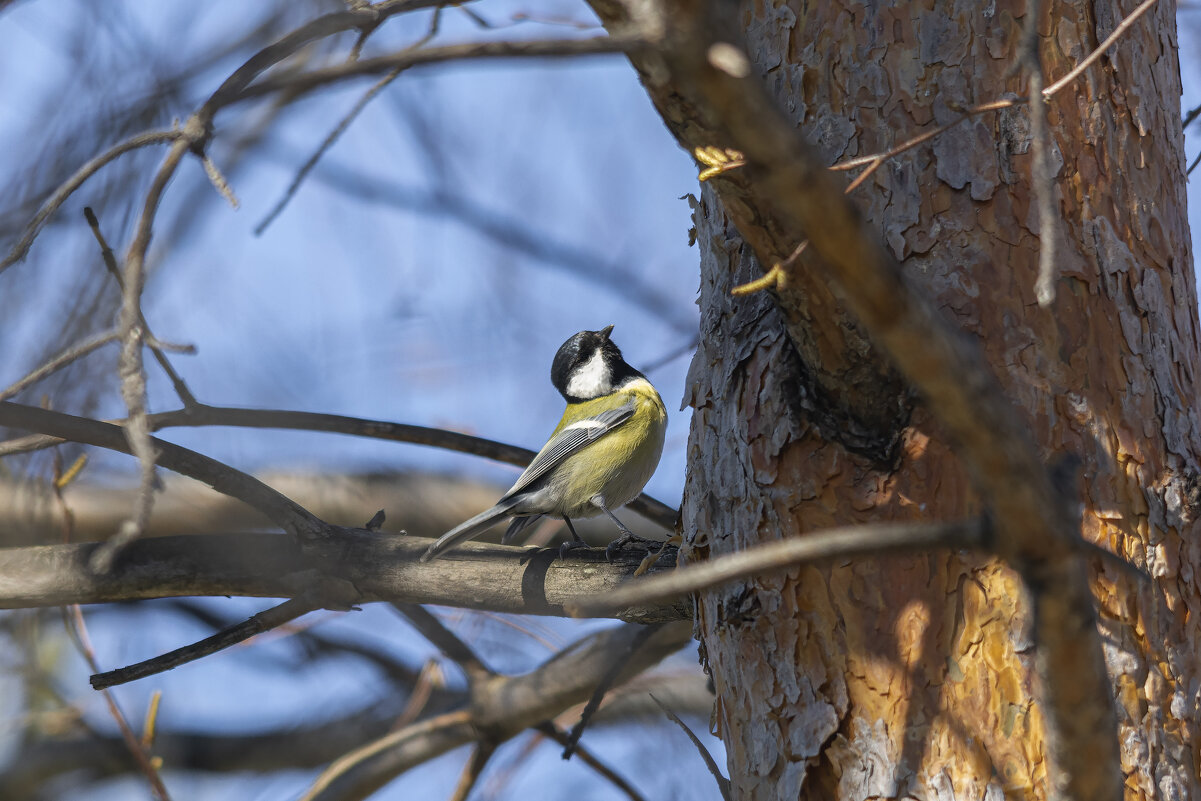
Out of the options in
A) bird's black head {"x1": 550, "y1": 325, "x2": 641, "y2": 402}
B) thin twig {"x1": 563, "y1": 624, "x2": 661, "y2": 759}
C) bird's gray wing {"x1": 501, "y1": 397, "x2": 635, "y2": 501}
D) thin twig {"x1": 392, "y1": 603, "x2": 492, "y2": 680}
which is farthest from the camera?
bird's black head {"x1": 550, "y1": 325, "x2": 641, "y2": 402}

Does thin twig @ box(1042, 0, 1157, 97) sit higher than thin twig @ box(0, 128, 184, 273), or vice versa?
thin twig @ box(1042, 0, 1157, 97)

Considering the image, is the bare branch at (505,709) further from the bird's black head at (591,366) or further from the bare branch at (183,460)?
the bird's black head at (591,366)

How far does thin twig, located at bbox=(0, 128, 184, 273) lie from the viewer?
52.8 inches

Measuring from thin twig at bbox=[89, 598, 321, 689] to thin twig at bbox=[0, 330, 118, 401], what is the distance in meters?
0.80

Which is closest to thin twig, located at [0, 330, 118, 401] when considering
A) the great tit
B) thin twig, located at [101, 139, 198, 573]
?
thin twig, located at [101, 139, 198, 573]

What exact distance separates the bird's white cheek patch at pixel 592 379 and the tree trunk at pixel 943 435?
3.24m

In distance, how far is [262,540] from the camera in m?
2.43

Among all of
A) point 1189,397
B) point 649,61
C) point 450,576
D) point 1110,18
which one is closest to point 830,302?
point 649,61

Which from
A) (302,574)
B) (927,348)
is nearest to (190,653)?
(302,574)

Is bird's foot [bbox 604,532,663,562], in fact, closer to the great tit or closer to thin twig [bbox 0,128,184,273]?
the great tit

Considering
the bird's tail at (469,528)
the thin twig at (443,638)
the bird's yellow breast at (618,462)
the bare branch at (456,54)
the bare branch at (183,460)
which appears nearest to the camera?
the bare branch at (456,54)

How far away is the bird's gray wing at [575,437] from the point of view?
4035 mm

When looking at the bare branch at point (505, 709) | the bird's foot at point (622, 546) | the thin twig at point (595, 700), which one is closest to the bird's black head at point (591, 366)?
the bare branch at point (505, 709)

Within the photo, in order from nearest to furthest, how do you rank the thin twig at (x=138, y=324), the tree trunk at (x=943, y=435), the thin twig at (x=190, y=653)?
the thin twig at (x=138, y=324) → the tree trunk at (x=943, y=435) → the thin twig at (x=190, y=653)
